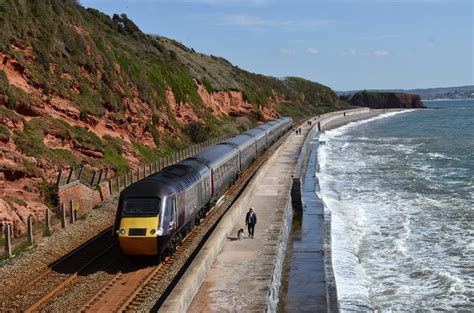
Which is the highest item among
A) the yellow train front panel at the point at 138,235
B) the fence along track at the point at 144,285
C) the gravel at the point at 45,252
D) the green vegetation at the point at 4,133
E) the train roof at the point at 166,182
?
the green vegetation at the point at 4,133

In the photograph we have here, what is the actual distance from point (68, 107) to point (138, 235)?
18.4m

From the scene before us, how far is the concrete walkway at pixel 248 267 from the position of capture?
15477 millimetres

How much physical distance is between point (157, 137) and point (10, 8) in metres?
14.7

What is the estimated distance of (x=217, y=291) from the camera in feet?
53.6

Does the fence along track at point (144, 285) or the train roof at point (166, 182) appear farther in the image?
the train roof at point (166, 182)

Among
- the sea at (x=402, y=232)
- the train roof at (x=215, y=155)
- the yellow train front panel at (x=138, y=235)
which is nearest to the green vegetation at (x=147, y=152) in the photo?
the train roof at (x=215, y=155)

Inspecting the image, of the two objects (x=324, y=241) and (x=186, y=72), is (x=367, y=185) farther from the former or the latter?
(x=186, y=72)

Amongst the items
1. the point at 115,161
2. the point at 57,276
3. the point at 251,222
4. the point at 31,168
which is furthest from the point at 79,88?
the point at 57,276

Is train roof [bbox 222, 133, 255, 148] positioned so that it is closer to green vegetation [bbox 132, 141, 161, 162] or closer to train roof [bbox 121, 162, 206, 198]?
green vegetation [bbox 132, 141, 161, 162]

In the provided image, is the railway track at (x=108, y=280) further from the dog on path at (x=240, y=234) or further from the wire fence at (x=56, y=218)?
the wire fence at (x=56, y=218)

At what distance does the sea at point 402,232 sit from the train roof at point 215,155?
22.7ft

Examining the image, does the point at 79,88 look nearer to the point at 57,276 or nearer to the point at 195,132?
the point at 195,132

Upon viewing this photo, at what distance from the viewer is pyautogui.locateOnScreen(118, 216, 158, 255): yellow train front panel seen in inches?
709

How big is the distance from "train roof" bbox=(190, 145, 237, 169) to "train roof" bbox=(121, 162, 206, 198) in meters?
3.10
